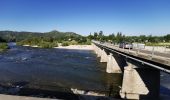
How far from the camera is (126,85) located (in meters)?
31.5

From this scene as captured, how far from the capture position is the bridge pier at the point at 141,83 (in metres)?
27.2

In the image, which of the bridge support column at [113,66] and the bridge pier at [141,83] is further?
the bridge support column at [113,66]

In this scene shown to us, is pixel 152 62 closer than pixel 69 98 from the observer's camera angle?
Yes

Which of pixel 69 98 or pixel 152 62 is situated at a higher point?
pixel 152 62

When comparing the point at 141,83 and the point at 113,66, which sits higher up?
the point at 141,83

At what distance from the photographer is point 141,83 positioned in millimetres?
29359

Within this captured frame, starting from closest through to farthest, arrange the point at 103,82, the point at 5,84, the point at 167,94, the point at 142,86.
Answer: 1. the point at 142,86
2. the point at 167,94
3. the point at 5,84
4. the point at 103,82

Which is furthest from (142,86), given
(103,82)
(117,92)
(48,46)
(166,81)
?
(48,46)

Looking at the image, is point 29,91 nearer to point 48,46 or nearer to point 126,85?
point 126,85

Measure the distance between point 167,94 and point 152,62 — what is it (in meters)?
14.5

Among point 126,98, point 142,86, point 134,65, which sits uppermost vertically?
point 134,65

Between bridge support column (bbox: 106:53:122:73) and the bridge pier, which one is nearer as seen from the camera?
the bridge pier

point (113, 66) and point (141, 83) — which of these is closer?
point (141, 83)

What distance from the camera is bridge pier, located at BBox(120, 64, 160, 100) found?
27.2m
